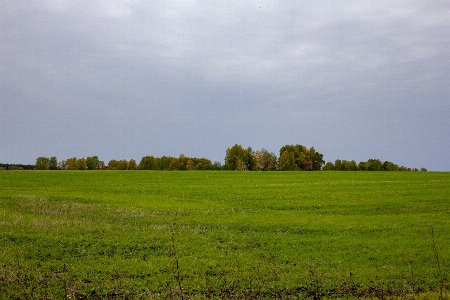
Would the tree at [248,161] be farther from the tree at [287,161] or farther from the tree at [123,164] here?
the tree at [123,164]

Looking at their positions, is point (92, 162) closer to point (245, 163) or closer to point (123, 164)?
point (123, 164)

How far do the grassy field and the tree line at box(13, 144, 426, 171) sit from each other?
10610cm

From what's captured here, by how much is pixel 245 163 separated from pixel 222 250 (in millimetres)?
132887

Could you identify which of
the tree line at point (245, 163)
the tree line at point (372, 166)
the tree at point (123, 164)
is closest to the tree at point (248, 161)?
the tree line at point (245, 163)

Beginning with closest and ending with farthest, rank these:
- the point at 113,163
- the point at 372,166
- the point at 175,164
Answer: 1. the point at 372,166
2. the point at 113,163
3. the point at 175,164

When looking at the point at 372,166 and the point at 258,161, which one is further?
the point at 258,161

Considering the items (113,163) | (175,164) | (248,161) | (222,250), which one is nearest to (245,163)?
(248,161)

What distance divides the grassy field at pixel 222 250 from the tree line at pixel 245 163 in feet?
348

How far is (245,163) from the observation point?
15062 centimetres

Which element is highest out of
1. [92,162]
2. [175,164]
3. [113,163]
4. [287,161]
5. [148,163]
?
[287,161]

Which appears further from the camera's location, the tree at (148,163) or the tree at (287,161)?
the tree at (148,163)

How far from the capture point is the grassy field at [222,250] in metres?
12.7

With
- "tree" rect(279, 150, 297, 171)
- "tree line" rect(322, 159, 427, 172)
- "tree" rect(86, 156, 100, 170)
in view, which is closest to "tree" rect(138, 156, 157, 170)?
"tree" rect(86, 156, 100, 170)

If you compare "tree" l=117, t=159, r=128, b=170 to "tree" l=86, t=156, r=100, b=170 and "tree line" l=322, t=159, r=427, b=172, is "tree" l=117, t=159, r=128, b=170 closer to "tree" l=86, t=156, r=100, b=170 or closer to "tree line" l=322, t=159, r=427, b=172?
"tree" l=86, t=156, r=100, b=170
